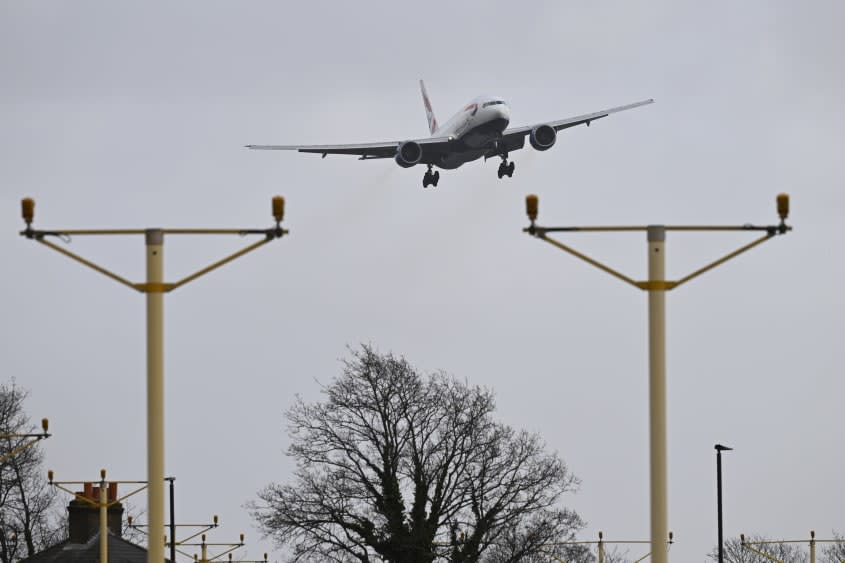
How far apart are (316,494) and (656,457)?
38.1 meters

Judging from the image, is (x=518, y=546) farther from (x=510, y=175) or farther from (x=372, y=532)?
(x=510, y=175)

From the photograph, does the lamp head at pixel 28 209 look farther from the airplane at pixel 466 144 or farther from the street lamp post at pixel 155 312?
the airplane at pixel 466 144

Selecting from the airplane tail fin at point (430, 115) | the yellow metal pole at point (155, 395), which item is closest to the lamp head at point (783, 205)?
the yellow metal pole at point (155, 395)

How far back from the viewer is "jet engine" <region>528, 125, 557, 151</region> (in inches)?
3241

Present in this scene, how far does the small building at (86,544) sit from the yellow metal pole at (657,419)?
43.5 m

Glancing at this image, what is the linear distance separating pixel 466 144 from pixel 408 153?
9.64 ft

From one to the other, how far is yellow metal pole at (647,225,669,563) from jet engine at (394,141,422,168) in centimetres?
5551

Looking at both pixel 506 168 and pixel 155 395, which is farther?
pixel 506 168

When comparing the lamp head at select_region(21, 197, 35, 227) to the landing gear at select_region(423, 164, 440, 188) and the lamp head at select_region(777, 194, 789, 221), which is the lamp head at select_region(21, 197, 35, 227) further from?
the landing gear at select_region(423, 164, 440, 188)

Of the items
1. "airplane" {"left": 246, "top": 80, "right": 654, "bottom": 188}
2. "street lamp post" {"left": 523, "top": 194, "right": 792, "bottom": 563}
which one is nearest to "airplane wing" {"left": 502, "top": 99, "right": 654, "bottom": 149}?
"airplane" {"left": 246, "top": 80, "right": 654, "bottom": 188}

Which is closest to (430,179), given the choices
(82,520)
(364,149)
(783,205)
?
(364,149)

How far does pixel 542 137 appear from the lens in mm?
82750

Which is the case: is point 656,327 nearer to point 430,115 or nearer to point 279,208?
point 279,208

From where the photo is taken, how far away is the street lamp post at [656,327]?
25781 millimetres
